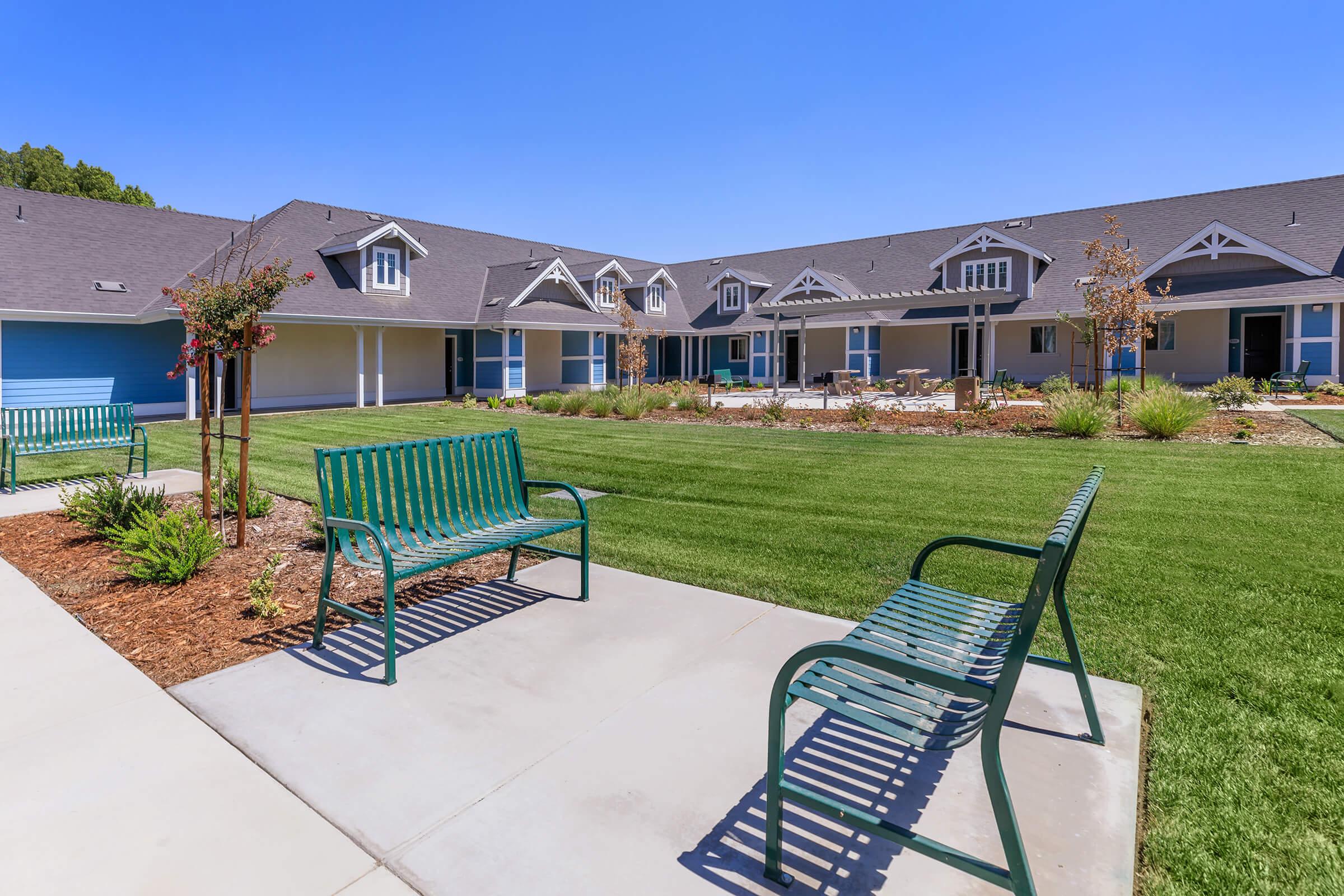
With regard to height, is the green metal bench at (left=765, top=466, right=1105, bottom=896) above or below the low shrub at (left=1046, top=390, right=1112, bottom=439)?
below

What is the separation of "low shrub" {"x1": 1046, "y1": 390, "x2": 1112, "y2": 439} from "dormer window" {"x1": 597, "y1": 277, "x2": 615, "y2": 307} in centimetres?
2020

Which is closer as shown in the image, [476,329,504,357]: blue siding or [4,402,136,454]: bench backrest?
[4,402,136,454]: bench backrest

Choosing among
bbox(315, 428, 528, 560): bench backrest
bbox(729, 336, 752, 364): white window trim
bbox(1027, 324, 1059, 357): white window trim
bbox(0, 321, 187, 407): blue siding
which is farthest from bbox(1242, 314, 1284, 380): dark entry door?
bbox(0, 321, 187, 407): blue siding

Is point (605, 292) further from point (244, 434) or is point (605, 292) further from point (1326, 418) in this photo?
point (244, 434)

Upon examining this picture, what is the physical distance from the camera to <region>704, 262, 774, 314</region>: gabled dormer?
1353 inches

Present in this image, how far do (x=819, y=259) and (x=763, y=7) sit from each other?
24.5 m

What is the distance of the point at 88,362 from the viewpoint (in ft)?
60.4

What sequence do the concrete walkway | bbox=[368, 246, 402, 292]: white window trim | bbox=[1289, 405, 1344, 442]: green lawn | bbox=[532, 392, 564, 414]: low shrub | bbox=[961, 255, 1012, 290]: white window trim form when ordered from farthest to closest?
bbox=[961, 255, 1012, 290]: white window trim → bbox=[368, 246, 402, 292]: white window trim → bbox=[532, 392, 564, 414]: low shrub → bbox=[1289, 405, 1344, 442]: green lawn → the concrete walkway

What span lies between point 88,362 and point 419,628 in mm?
19326

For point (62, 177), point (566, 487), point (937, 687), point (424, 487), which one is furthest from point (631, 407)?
point (62, 177)

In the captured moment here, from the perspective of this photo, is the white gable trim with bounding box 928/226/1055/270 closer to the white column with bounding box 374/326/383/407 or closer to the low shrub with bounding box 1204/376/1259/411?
the low shrub with bounding box 1204/376/1259/411

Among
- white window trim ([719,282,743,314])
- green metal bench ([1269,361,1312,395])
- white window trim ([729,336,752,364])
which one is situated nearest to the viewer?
green metal bench ([1269,361,1312,395])

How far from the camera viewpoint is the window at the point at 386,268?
2372 cm

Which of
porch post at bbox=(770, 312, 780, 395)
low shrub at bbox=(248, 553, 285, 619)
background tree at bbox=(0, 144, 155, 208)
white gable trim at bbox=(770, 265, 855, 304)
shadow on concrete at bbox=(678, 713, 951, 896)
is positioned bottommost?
shadow on concrete at bbox=(678, 713, 951, 896)
